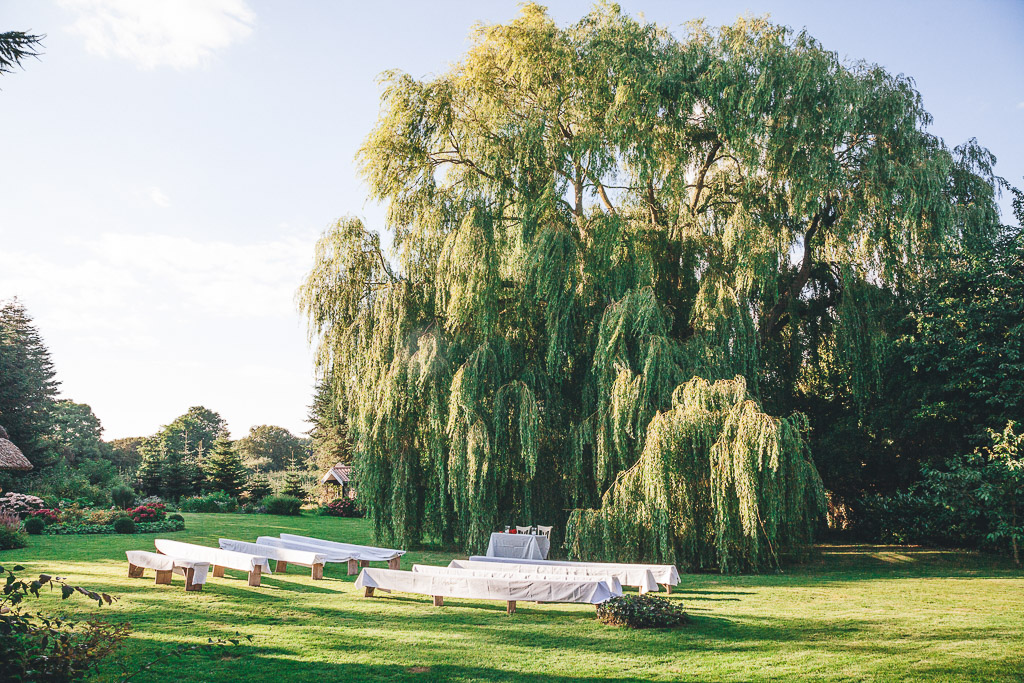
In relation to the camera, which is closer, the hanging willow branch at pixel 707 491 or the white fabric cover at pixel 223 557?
the white fabric cover at pixel 223 557

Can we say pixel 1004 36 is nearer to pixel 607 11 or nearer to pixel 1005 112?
pixel 1005 112

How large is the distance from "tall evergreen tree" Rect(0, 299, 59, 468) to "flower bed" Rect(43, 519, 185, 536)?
1446cm

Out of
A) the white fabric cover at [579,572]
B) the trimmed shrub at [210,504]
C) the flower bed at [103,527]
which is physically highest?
the white fabric cover at [579,572]

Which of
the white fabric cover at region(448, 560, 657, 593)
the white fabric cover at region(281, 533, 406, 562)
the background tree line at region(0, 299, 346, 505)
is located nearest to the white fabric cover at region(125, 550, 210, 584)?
the white fabric cover at region(281, 533, 406, 562)

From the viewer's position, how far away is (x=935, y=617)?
8.03 meters

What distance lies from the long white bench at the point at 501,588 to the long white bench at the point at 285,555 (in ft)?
8.33

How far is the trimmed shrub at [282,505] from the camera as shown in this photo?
90.1 feet

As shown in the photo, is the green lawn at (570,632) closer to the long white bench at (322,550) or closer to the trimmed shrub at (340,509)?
the long white bench at (322,550)

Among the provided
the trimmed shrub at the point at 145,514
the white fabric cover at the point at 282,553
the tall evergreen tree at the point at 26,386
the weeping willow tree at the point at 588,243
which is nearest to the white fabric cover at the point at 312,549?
the white fabric cover at the point at 282,553

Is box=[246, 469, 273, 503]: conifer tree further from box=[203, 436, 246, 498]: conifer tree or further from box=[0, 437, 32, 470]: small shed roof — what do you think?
box=[0, 437, 32, 470]: small shed roof

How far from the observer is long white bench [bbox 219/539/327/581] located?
1073 centimetres

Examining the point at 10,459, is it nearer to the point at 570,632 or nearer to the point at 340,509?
the point at 340,509

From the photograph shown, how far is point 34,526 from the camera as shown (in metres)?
16.3

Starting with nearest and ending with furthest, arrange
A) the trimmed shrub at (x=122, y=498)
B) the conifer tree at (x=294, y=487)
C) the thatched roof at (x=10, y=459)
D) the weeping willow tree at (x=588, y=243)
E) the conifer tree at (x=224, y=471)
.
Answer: the weeping willow tree at (x=588, y=243)
the thatched roof at (x=10, y=459)
the trimmed shrub at (x=122, y=498)
the conifer tree at (x=224, y=471)
the conifer tree at (x=294, y=487)
